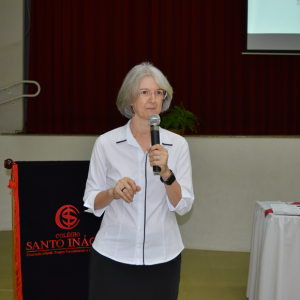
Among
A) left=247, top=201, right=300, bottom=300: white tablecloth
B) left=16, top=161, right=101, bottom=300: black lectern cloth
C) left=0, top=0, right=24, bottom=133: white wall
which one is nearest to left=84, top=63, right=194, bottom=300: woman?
left=16, top=161, right=101, bottom=300: black lectern cloth

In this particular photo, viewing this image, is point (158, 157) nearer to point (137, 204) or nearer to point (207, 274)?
point (137, 204)

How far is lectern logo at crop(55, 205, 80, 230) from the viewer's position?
6.04 feet

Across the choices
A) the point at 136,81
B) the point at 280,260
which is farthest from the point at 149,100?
the point at 280,260

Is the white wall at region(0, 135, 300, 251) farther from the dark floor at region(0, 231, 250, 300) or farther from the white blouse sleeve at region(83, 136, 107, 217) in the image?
the white blouse sleeve at region(83, 136, 107, 217)

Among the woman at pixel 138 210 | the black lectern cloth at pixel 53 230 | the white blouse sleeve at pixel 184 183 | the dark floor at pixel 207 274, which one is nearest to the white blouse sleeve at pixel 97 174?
the woman at pixel 138 210

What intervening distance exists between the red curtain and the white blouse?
3.46m

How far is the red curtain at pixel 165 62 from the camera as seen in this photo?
4.51 m

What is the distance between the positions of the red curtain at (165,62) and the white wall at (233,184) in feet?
3.84

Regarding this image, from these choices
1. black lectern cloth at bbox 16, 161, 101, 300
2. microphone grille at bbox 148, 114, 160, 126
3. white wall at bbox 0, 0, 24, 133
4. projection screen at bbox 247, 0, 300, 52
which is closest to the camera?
microphone grille at bbox 148, 114, 160, 126

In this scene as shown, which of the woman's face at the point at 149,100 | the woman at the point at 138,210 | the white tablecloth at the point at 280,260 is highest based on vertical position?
the woman's face at the point at 149,100

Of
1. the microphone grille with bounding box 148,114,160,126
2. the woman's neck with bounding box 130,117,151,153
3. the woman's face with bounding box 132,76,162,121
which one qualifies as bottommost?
the woman's neck with bounding box 130,117,151,153

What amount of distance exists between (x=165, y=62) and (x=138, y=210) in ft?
12.3

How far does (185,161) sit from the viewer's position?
1229 millimetres

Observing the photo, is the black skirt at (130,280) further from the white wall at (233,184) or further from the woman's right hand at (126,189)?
the white wall at (233,184)
